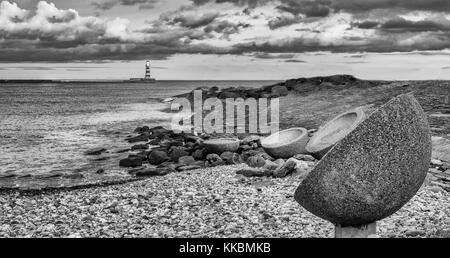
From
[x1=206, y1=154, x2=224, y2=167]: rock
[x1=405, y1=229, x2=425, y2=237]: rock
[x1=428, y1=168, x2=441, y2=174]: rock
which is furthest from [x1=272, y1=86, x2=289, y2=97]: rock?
[x1=405, y1=229, x2=425, y2=237]: rock

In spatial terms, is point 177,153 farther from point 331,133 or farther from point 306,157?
point 306,157

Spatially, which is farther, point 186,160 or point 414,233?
point 186,160

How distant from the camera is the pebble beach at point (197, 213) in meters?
9.15

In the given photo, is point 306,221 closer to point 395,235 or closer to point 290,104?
point 395,235

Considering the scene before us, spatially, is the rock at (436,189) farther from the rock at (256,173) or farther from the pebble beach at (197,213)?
the rock at (256,173)

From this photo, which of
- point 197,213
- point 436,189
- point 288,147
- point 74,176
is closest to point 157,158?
point 74,176

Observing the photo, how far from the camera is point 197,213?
34.3 ft

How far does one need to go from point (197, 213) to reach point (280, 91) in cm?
4582

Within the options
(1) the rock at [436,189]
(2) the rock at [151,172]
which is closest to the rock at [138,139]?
(2) the rock at [151,172]

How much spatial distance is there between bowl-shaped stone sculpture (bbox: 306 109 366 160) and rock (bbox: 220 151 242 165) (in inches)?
117

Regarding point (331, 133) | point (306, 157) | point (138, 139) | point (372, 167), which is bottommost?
Answer: point (138, 139)

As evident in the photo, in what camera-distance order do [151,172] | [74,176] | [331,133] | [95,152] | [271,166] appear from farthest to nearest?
[95,152]
[74,176]
[151,172]
[331,133]
[271,166]

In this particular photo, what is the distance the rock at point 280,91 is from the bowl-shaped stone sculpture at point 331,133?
38.2 metres

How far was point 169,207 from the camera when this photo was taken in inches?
433
